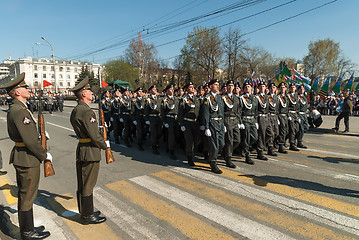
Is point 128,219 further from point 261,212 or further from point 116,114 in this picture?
point 116,114

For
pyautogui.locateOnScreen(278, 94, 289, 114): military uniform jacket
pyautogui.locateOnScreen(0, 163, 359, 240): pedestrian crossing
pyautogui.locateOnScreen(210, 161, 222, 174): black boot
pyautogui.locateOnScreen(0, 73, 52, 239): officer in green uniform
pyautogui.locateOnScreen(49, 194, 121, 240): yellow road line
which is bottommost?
pyautogui.locateOnScreen(49, 194, 121, 240): yellow road line

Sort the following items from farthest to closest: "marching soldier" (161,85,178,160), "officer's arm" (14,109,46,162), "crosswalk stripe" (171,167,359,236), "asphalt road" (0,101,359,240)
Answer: "marching soldier" (161,85,178,160)
"crosswalk stripe" (171,167,359,236)
"asphalt road" (0,101,359,240)
"officer's arm" (14,109,46,162)

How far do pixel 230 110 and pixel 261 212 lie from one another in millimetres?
2852

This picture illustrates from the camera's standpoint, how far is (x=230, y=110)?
5996 millimetres

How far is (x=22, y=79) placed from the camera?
10.0 feet

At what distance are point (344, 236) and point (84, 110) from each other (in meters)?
3.68

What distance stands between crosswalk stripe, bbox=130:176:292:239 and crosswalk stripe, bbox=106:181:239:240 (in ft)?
0.60

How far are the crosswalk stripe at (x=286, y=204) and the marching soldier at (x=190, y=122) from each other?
93 cm

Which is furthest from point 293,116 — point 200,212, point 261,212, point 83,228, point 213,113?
point 83,228

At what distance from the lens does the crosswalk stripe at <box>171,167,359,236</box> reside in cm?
332

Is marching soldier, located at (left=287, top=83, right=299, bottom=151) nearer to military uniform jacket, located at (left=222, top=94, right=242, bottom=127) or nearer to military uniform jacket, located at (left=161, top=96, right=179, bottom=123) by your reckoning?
military uniform jacket, located at (left=222, top=94, right=242, bottom=127)

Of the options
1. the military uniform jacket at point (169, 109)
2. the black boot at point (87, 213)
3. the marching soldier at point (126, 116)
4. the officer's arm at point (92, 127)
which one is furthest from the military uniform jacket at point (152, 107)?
the black boot at point (87, 213)

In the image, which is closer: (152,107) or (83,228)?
(83,228)

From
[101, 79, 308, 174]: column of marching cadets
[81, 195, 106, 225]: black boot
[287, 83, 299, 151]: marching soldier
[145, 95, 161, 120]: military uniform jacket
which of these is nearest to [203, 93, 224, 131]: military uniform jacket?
[101, 79, 308, 174]: column of marching cadets
